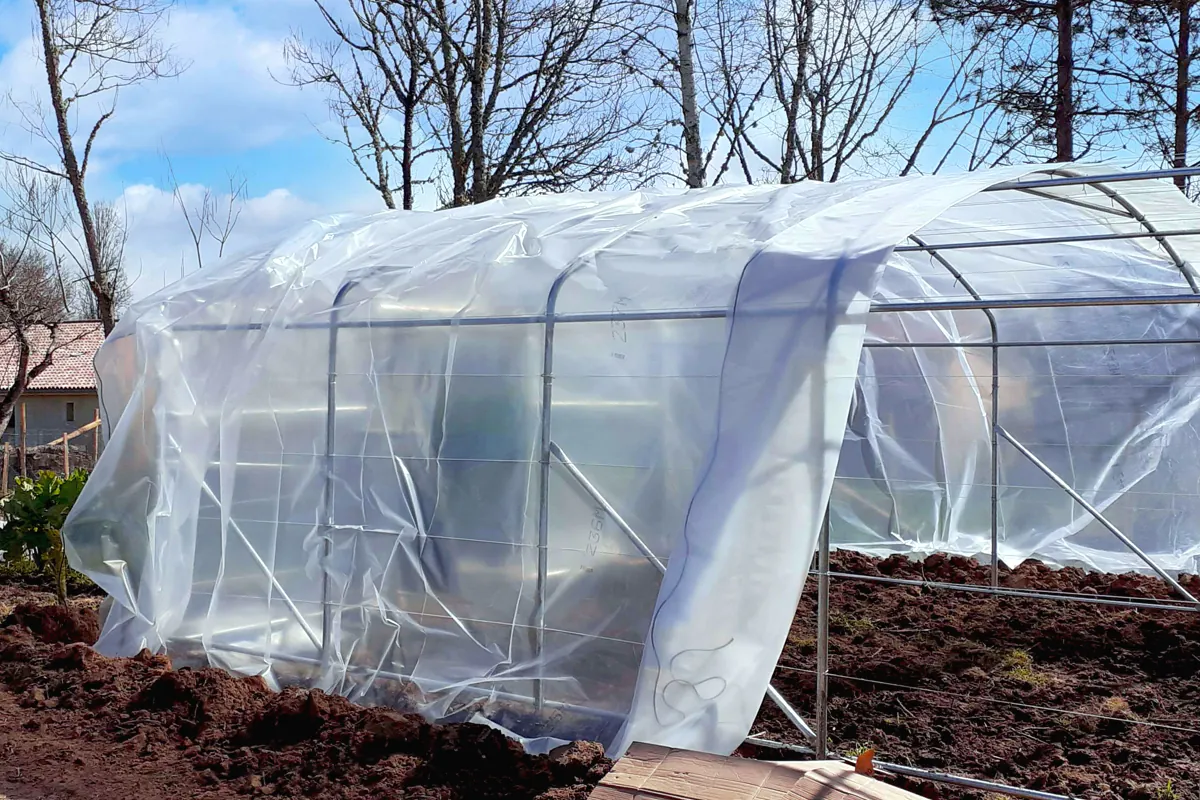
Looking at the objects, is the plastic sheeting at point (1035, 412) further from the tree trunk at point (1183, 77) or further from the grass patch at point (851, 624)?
the tree trunk at point (1183, 77)

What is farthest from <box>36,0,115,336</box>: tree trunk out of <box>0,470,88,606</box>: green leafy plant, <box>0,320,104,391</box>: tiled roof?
<box>0,320,104,391</box>: tiled roof

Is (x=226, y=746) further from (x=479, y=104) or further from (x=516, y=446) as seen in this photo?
(x=479, y=104)

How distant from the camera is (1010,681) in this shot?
17.3 feet

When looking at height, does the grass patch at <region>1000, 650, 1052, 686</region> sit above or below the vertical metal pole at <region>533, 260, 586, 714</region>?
below

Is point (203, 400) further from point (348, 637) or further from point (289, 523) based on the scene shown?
point (348, 637)

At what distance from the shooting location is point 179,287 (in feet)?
19.7

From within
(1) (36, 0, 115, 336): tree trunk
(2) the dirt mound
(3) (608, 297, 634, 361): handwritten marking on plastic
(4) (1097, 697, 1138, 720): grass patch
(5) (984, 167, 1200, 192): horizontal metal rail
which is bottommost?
(4) (1097, 697, 1138, 720): grass patch

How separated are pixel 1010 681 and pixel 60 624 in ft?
16.3

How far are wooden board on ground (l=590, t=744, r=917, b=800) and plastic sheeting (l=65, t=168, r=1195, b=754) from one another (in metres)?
0.41

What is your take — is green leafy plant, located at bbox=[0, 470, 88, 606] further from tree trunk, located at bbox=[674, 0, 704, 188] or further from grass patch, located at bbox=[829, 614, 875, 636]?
tree trunk, located at bbox=[674, 0, 704, 188]

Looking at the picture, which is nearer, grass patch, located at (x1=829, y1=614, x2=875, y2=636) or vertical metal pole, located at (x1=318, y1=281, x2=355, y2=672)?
vertical metal pole, located at (x1=318, y1=281, x2=355, y2=672)

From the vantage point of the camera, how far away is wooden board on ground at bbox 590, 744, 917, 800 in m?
3.06

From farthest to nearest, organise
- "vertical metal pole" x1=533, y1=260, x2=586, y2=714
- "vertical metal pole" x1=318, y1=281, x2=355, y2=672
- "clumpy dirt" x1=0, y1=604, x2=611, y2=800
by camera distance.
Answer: "vertical metal pole" x1=318, y1=281, x2=355, y2=672 → "vertical metal pole" x1=533, y1=260, x2=586, y2=714 → "clumpy dirt" x1=0, y1=604, x2=611, y2=800

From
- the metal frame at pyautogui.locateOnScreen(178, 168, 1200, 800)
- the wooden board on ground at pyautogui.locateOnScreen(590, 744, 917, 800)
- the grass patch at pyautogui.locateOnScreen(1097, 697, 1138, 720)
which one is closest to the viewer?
the wooden board on ground at pyautogui.locateOnScreen(590, 744, 917, 800)
